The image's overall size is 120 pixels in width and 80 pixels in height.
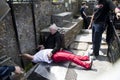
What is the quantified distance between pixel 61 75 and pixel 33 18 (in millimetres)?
2053

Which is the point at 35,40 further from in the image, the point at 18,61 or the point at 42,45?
the point at 18,61

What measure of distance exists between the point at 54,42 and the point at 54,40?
3.2 inches

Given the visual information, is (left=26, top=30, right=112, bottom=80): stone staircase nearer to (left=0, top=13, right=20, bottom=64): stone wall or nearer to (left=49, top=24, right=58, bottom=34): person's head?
(left=0, top=13, right=20, bottom=64): stone wall

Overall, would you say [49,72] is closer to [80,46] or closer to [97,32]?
[97,32]

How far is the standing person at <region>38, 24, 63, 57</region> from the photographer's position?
16.0 ft

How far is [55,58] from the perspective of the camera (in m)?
4.75

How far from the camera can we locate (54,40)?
16.7 ft

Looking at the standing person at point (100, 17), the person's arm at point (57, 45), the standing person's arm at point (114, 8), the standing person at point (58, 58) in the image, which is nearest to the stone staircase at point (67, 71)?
the standing person at point (58, 58)

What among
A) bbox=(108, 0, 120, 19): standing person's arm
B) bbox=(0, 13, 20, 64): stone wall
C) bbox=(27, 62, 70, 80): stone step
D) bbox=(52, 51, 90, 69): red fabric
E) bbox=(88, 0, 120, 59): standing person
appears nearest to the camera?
bbox=(0, 13, 20, 64): stone wall

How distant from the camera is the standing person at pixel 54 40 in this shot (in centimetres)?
487

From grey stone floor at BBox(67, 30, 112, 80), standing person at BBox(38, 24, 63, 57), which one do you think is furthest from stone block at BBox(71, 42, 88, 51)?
standing person at BBox(38, 24, 63, 57)

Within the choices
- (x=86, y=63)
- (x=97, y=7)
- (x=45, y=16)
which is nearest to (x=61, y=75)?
(x=86, y=63)

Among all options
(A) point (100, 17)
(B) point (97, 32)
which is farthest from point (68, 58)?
(A) point (100, 17)

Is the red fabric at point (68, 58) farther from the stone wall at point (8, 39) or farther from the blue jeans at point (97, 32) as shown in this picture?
the stone wall at point (8, 39)
